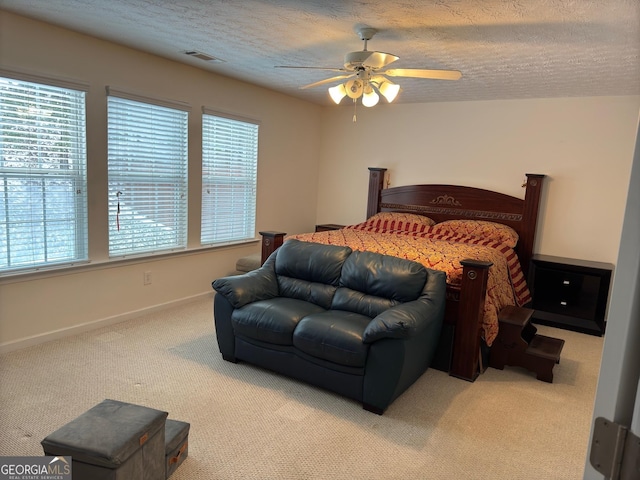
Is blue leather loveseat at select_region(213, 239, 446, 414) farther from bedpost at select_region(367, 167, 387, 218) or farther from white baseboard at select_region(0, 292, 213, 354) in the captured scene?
bedpost at select_region(367, 167, 387, 218)

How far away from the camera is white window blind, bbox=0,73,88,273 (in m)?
3.16

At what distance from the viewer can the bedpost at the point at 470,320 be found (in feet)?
10.0

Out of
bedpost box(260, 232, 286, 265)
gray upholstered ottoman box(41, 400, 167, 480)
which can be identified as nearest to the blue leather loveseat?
bedpost box(260, 232, 286, 265)

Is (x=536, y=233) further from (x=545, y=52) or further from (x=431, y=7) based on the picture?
(x=431, y=7)

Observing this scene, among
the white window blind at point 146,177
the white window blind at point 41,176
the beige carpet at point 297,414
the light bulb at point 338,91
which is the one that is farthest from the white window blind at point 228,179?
the light bulb at point 338,91

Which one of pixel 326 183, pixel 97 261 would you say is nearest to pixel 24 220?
pixel 97 261

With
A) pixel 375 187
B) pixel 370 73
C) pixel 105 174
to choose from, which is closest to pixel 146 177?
Answer: pixel 105 174

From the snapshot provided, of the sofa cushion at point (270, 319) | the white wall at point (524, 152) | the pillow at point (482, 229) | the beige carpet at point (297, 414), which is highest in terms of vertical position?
the white wall at point (524, 152)

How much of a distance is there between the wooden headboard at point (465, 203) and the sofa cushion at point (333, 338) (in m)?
2.82

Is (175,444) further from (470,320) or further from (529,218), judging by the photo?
(529,218)

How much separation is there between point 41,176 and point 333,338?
8.30 ft

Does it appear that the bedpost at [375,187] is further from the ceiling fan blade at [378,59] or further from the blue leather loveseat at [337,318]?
the ceiling fan blade at [378,59]

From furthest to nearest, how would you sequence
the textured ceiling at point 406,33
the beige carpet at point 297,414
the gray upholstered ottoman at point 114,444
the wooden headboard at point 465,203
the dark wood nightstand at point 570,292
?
the wooden headboard at point 465,203
the dark wood nightstand at point 570,292
the textured ceiling at point 406,33
the beige carpet at point 297,414
the gray upholstered ottoman at point 114,444

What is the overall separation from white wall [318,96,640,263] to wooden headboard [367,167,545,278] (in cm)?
13
